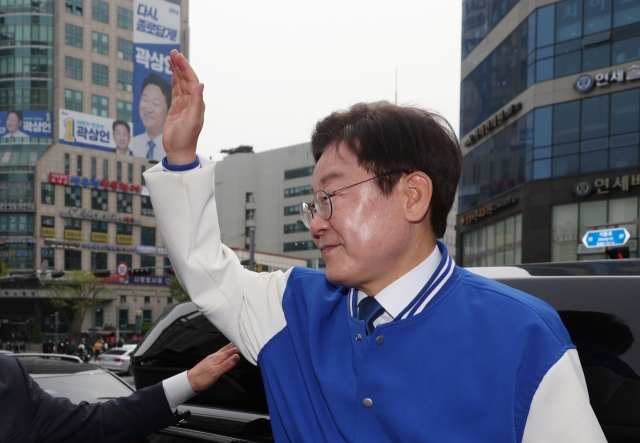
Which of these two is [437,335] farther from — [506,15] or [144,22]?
[144,22]

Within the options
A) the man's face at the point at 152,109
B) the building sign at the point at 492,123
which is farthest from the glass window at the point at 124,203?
the building sign at the point at 492,123

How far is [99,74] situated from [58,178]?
11863mm

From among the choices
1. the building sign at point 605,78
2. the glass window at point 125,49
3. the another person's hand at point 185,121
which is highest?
the glass window at point 125,49

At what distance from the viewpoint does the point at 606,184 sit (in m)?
23.6

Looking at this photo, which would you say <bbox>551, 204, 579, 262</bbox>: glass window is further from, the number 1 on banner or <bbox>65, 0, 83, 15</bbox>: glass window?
<bbox>65, 0, 83, 15</bbox>: glass window

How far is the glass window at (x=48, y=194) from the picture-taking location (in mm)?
59344

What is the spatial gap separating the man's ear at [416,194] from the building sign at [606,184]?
2341cm

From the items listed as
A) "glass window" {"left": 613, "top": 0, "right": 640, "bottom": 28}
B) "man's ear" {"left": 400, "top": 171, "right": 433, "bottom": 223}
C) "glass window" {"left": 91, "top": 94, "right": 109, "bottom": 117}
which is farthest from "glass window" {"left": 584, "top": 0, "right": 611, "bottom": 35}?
"glass window" {"left": 91, "top": 94, "right": 109, "bottom": 117}

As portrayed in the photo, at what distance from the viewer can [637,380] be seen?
199 cm

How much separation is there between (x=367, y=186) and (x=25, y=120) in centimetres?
6503

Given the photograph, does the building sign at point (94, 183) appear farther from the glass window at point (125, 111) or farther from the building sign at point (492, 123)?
the building sign at point (492, 123)

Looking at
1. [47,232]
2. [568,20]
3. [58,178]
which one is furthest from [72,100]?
[568,20]

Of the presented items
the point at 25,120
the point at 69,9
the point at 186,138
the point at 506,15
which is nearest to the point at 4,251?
the point at 25,120

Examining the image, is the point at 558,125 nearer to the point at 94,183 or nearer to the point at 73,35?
the point at 94,183
